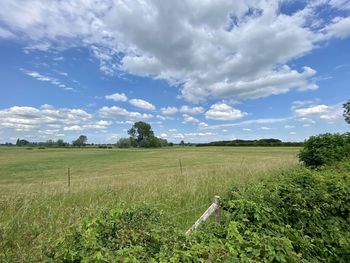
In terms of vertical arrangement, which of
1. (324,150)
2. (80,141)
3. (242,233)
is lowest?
(242,233)

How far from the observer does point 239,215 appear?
13.6 feet

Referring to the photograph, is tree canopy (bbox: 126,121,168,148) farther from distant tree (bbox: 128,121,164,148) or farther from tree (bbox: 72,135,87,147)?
tree (bbox: 72,135,87,147)

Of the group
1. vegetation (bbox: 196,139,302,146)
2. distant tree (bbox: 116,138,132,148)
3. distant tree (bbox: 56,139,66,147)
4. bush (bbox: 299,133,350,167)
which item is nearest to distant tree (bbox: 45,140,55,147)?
distant tree (bbox: 56,139,66,147)

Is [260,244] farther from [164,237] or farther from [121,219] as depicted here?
[121,219]

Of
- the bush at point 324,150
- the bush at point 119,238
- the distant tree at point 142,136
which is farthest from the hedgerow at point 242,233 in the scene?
the distant tree at point 142,136

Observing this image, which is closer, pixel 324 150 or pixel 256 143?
pixel 324 150

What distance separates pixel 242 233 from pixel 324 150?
10.6 meters

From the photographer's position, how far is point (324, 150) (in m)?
12.4

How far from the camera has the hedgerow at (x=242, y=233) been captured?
105 inches

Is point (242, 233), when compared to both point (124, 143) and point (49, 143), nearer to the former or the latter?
point (124, 143)

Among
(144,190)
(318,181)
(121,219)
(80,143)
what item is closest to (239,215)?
(121,219)

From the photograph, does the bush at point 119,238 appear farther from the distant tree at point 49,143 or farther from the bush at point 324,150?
the distant tree at point 49,143

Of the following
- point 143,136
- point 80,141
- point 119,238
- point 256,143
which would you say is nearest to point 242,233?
point 119,238

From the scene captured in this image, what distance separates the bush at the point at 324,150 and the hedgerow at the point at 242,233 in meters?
7.22
